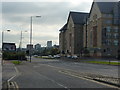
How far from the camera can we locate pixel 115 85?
15641mm

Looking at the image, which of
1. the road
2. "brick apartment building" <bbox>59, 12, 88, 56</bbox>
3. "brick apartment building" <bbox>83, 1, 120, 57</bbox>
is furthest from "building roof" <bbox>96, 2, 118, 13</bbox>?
the road

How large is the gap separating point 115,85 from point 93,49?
9119 centimetres

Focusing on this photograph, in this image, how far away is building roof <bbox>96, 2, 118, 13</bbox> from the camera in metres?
103

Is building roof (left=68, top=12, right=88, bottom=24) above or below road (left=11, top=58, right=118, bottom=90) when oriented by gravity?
above

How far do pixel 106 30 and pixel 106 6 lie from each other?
35.0ft

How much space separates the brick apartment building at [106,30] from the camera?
100 m

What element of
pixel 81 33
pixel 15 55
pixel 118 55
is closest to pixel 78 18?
pixel 81 33

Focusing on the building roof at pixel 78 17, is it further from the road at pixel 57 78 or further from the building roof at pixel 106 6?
the road at pixel 57 78

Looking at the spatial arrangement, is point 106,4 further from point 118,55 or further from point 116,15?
point 118,55

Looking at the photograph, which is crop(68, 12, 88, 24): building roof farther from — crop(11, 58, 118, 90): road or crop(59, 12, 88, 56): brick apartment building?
crop(11, 58, 118, 90): road

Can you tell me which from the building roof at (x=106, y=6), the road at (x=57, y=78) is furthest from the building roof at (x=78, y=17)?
the road at (x=57, y=78)

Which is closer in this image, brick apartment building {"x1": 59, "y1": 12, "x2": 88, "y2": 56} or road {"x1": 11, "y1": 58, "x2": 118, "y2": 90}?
road {"x1": 11, "y1": 58, "x2": 118, "y2": 90}

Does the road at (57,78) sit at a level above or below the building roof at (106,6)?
below

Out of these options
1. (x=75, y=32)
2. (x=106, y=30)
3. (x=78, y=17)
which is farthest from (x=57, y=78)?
(x=78, y=17)
